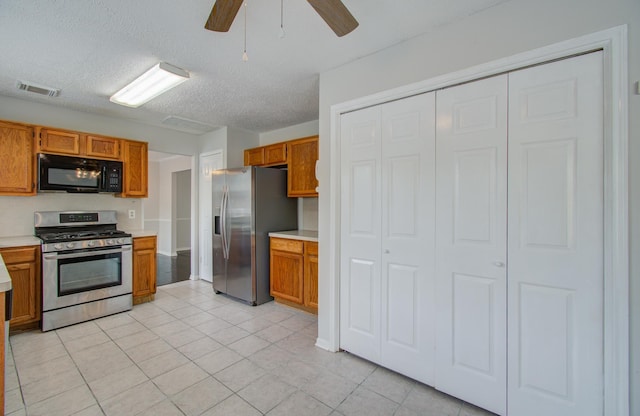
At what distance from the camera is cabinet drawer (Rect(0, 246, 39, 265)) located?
2.72m

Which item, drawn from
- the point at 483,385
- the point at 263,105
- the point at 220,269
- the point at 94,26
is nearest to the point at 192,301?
the point at 220,269

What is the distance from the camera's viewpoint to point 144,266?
3715mm

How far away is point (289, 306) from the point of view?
3660 millimetres

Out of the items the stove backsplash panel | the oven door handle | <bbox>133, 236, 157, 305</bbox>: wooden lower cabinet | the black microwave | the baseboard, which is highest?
the black microwave

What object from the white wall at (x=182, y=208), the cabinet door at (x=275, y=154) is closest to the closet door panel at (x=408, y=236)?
the cabinet door at (x=275, y=154)

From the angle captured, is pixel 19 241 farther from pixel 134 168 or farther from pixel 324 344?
pixel 324 344

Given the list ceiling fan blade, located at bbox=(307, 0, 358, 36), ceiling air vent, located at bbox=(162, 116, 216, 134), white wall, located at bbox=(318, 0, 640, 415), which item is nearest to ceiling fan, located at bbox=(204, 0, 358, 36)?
ceiling fan blade, located at bbox=(307, 0, 358, 36)

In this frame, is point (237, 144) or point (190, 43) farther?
point (237, 144)

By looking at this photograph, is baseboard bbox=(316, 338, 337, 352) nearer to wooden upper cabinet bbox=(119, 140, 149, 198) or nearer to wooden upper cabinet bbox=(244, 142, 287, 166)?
wooden upper cabinet bbox=(244, 142, 287, 166)

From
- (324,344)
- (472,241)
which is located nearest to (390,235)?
(472,241)

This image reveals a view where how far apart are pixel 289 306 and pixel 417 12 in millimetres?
3310

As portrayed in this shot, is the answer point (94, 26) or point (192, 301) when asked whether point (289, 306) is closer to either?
point (192, 301)

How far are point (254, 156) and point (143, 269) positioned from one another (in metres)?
2.23

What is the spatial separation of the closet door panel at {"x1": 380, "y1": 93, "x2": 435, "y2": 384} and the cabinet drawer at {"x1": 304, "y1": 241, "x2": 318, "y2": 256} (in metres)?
1.17
